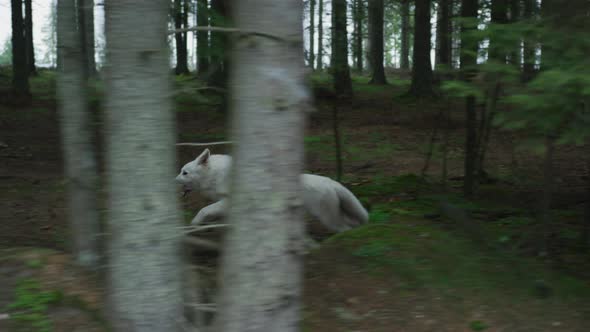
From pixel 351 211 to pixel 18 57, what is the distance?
19.7 meters

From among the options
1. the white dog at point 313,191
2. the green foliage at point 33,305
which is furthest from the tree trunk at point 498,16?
the green foliage at point 33,305

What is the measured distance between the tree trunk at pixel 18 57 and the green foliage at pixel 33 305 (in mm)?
19986

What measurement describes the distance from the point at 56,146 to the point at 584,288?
13.5m

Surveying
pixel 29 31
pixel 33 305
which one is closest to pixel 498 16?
pixel 33 305

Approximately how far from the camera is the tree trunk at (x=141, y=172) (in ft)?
12.8

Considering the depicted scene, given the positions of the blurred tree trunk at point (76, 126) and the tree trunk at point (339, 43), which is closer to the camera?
the blurred tree trunk at point (76, 126)

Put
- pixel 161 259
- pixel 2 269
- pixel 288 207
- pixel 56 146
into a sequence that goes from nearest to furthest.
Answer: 1. pixel 288 207
2. pixel 161 259
3. pixel 2 269
4. pixel 56 146

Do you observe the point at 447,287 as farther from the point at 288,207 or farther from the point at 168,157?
the point at 168,157

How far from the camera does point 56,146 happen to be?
15492 mm

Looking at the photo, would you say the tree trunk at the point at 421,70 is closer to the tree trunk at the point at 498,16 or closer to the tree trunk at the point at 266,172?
the tree trunk at the point at 498,16

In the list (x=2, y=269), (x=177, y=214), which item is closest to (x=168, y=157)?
(x=177, y=214)

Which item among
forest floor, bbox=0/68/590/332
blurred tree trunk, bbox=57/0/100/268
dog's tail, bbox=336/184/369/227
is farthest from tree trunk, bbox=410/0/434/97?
blurred tree trunk, bbox=57/0/100/268

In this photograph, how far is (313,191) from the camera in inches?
292

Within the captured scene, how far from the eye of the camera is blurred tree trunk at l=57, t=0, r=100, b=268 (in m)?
4.95
